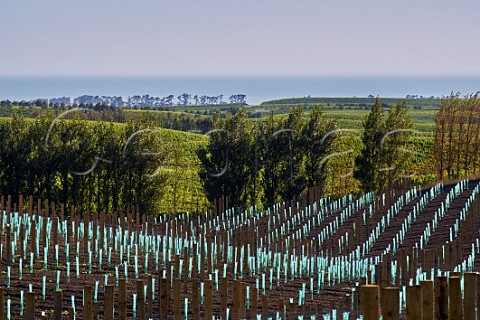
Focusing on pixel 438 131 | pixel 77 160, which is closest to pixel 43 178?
pixel 77 160

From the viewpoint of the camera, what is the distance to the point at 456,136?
58.1 metres

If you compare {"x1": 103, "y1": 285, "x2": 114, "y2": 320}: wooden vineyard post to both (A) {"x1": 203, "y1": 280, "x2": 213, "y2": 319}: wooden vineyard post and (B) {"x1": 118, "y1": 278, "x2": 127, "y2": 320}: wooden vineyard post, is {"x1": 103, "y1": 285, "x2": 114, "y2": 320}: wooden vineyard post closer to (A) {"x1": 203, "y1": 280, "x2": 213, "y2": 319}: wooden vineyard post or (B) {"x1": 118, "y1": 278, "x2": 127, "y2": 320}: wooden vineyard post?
(B) {"x1": 118, "y1": 278, "x2": 127, "y2": 320}: wooden vineyard post

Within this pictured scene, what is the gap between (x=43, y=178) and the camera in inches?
1831

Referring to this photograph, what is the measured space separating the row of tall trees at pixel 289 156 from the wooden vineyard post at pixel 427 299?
36.6 meters

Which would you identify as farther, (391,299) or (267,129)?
(267,129)

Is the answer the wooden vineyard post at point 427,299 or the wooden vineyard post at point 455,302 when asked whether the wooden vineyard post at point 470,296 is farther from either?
the wooden vineyard post at point 427,299

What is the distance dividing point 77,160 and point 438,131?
22.4 m

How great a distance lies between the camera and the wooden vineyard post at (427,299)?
864 centimetres

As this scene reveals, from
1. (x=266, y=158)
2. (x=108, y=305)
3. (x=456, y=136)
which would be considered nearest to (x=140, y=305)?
(x=108, y=305)

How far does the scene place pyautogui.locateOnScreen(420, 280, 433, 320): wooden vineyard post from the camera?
864cm

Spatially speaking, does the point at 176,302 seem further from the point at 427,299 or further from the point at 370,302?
the point at 427,299

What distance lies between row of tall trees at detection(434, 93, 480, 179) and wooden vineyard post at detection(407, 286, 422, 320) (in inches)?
1832

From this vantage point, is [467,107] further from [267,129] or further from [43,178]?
[43,178]

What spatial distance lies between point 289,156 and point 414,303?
39060 millimetres
